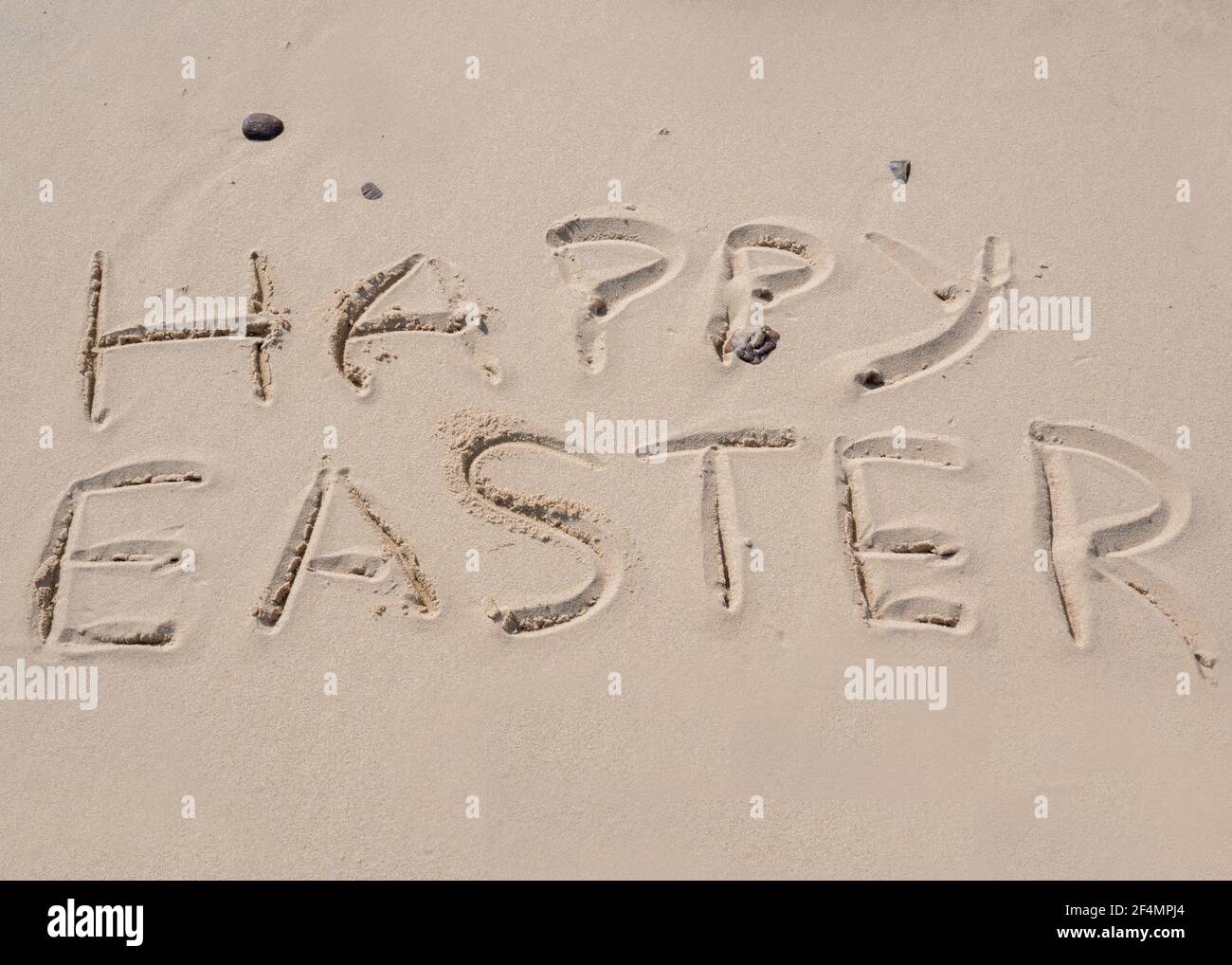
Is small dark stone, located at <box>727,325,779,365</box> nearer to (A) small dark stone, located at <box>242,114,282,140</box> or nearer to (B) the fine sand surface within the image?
(B) the fine sand surface

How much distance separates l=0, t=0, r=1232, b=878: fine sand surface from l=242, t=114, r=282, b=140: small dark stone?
5 cm

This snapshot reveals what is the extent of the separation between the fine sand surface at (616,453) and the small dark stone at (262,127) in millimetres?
53

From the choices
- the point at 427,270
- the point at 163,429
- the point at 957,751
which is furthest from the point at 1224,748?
the point at 163,429

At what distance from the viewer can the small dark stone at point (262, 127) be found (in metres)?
4.12

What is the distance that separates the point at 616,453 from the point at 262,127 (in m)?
2.25

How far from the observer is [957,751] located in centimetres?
345

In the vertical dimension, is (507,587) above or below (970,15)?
below

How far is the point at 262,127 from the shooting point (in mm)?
4121

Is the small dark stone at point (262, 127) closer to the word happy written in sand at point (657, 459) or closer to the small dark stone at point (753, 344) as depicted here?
the word happy written in sand at point (657, 459)

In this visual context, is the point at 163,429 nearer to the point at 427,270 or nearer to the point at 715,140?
the point at 427,270

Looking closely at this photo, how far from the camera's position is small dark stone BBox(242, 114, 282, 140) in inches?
162

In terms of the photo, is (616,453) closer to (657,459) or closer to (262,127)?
(657,459)

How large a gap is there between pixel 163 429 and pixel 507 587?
162 centimetres

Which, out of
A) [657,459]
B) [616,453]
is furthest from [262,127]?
[657,459]
